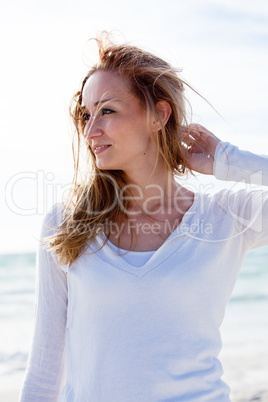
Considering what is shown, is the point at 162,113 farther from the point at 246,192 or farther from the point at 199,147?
the point at 246,192

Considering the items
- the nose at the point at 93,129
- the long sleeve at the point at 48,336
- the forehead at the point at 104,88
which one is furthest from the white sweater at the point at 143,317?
the forehead at the point at 104,88

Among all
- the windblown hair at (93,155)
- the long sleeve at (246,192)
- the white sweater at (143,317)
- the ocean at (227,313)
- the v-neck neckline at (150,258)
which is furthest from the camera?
the ocean at (227,313)

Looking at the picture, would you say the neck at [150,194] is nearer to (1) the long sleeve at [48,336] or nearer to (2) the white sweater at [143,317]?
Result: (2) the white sweater at [143,317]

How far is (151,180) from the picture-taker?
242cm

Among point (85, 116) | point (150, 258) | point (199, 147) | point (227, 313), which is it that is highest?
point (85, 116)

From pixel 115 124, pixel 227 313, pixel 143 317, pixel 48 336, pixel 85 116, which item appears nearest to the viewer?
pixel 143 317

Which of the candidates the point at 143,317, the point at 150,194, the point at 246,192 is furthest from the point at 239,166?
the point at 143,317

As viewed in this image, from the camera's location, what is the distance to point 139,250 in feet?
7.22

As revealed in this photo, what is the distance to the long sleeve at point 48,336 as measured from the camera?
2.09m

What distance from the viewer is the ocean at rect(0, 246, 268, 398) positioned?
743 centimetres

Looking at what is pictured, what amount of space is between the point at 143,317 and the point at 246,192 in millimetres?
714

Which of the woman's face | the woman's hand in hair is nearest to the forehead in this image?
the woman's face

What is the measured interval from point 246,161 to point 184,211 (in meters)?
0.34

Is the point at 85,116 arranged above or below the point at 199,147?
above
